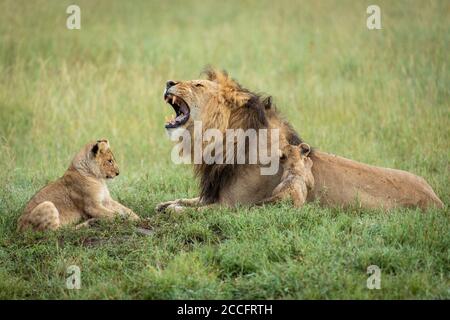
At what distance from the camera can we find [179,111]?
7.31 m

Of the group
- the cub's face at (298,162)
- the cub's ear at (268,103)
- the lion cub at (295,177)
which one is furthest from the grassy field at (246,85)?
the cub's ear at (268,103)

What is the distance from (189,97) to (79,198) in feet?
3.95

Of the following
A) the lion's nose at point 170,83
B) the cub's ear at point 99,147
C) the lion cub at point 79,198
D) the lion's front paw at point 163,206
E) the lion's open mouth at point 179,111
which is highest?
the lion's nose at point 170,83

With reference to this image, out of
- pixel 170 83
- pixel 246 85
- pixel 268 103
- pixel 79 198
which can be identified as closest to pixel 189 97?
pixel 170 83

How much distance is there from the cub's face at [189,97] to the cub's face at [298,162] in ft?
2.56

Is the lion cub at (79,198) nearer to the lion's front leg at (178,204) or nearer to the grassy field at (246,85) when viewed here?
the grassy field at (246,85)

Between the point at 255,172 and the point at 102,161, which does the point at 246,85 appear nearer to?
the point at 102,161

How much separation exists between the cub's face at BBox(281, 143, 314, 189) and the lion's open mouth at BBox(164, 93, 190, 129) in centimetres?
88

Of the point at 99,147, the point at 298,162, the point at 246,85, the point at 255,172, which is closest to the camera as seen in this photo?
the point at 298,162

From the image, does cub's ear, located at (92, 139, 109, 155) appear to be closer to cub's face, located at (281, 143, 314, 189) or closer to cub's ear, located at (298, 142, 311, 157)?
cub's face, located at (281, 143, 314, 189)

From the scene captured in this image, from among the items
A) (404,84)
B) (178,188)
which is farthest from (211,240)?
(404,84)

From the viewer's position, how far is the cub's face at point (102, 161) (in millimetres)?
7234

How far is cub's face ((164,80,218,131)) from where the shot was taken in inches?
281

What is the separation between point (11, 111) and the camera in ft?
35.5
